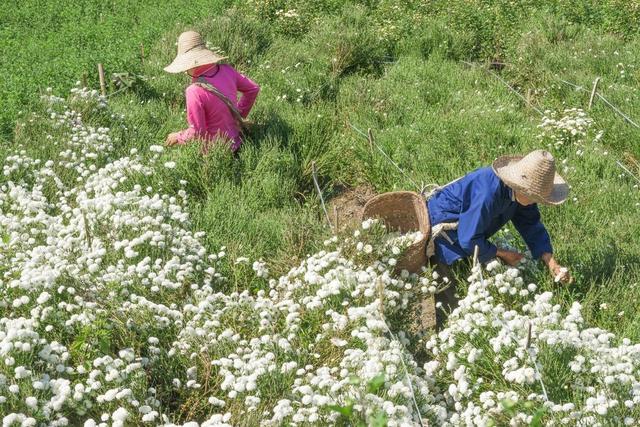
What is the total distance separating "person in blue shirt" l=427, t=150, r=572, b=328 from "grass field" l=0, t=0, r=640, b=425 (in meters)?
0.20

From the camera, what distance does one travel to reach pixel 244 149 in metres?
6.17

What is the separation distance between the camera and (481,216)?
440 cm

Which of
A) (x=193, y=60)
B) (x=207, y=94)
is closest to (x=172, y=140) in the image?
(x=207, y=94)

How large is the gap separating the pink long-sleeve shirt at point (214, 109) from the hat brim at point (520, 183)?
2.36 metres

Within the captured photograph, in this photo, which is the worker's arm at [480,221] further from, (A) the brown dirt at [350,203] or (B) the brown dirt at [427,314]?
(A) the brown dirt at [350,203]

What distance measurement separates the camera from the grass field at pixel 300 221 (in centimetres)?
351

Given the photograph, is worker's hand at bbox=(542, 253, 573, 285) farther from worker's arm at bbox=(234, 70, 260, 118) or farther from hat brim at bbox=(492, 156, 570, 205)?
worker's arm at bbox=(234, 70, 260, 118)

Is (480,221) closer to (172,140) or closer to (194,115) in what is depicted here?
(194,115)

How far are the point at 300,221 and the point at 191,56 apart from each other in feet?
5.75

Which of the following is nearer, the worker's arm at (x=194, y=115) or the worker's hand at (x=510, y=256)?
the worker's hand at (x=510, y=256)

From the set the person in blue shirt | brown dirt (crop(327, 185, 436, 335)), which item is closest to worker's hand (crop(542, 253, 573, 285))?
the person in blue shirt

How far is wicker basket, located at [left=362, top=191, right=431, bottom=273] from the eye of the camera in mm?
4590

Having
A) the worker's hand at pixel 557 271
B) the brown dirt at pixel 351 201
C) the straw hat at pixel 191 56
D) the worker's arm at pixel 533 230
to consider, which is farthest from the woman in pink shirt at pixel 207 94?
the worker's hand at pixel 557 271

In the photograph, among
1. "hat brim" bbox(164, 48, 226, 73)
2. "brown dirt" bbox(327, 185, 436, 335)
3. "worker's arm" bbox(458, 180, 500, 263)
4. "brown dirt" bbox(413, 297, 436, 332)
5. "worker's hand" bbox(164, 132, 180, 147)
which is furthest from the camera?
"worker's hand" bbox(164, 132, 180, 147)
